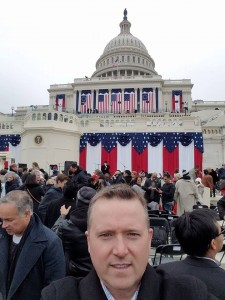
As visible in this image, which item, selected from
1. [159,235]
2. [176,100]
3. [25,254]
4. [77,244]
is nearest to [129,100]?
[176,100]

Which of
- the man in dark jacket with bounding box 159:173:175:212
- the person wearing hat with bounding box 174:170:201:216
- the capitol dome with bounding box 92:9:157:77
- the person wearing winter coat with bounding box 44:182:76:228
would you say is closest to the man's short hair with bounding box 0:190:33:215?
the person wearing winter coat with bounding box 44:182:76:228

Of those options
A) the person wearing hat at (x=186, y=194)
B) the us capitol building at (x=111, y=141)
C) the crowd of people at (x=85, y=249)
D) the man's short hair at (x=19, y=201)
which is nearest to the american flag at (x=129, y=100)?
the us capitol building at (x=111, y=141)

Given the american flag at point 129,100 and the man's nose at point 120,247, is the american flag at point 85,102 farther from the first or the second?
the man's nose at point 120,247

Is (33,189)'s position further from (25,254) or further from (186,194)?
(186,194)

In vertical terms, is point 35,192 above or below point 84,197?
below

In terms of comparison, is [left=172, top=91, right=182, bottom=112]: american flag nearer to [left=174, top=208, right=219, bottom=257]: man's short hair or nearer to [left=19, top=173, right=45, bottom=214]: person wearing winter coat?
[left=19, top=173, right=45, bottom=214]: person wearing winter coat

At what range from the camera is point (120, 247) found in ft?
3.84

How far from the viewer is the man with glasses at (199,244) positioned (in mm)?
1972

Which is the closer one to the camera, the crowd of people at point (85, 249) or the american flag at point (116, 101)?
the crowd of people at point (85, 249)

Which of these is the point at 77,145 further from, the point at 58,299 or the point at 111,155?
the point at 58,299

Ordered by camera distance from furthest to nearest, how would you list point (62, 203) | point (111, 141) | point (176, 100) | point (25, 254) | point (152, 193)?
point (176, 100) < point (111, 141) < point (152, 193) < point (62, 203) < point (25, 254)

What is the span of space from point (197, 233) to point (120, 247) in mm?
1108

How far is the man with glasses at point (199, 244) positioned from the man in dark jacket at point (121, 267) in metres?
0.76

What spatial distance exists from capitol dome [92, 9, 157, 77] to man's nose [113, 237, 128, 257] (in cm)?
7058
